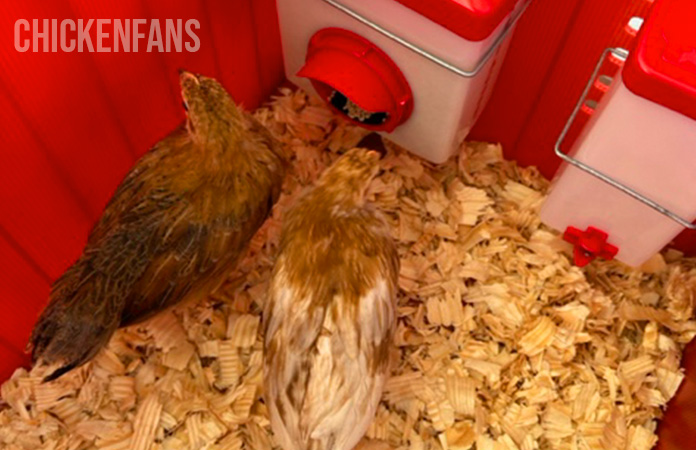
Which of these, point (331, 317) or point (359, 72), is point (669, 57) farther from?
point (331, 317)

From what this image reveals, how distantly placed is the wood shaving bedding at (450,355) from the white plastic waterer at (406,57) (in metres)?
0.25

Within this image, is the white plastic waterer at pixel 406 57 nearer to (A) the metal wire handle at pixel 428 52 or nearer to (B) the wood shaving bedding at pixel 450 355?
(A) the metal wire handle at pixel 428 52

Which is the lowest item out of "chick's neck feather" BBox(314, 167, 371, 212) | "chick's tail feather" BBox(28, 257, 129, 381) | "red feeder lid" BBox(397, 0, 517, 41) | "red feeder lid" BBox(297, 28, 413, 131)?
"chick's tail feather" BBox(28, 257, 129, 381)

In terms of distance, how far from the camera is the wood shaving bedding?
146cm

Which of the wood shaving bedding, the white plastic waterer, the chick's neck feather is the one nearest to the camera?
the white plastic waterer

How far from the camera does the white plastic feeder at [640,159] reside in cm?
103

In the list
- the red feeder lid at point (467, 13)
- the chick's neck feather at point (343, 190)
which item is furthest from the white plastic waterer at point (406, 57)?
the chick's neck feather at point (343, 190)

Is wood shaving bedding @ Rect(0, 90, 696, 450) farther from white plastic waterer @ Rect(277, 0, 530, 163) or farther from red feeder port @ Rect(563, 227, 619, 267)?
white plastic waterer @ Rect(277, 0, 530, 163)

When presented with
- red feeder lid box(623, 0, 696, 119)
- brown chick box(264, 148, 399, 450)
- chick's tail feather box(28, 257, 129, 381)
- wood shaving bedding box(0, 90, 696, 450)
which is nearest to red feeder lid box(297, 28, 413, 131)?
brown chick box(264, 148, 399, 450)

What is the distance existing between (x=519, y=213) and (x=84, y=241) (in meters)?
1.08

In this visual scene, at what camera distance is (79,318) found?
1.22 m

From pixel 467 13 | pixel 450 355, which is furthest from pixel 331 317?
pixel 467 13

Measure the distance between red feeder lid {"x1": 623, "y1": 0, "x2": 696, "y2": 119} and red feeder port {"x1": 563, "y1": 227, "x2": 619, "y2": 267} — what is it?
0.48 meters

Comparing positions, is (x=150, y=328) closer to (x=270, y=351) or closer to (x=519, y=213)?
(x=270, y=351)
